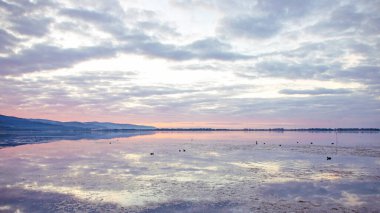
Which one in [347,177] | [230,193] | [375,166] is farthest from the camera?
[375,166]

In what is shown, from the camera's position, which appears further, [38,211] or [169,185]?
[169,185]

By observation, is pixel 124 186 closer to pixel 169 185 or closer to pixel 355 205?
pixel 169 185

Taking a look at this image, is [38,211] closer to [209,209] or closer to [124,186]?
[124,186]

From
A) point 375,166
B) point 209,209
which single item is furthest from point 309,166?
point 209,209

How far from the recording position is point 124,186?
2586 cm

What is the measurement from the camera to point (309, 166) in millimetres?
37250

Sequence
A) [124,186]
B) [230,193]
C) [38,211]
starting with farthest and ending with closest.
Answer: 1. [124,186]
2. [230,193]
3. [38,211]

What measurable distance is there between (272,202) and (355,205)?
5.06 m

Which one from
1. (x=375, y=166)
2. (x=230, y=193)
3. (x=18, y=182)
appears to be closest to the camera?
(x=230, y=193)

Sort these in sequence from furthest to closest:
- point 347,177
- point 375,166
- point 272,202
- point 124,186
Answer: point 375,166
point 347,177
point 124,186
point 272,202

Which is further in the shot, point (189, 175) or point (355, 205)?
point (189, 175)

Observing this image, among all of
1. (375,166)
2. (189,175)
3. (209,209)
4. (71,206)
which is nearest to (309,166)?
(375,166)

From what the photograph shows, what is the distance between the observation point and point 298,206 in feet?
64.7

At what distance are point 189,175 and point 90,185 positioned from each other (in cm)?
958
